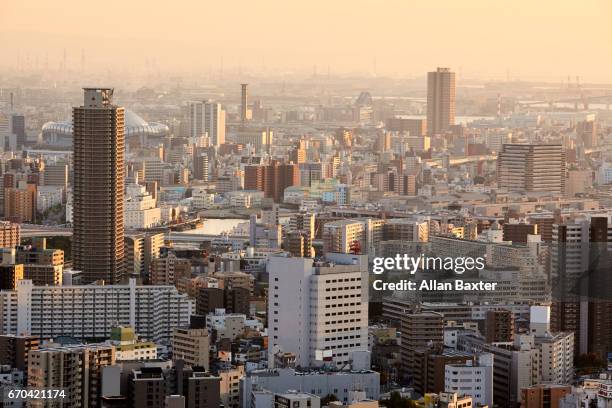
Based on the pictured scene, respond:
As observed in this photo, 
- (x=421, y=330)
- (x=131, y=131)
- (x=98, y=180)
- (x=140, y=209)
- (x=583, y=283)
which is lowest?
(x=140, y=209)

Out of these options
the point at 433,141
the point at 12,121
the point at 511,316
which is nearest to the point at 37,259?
the point at 511,316

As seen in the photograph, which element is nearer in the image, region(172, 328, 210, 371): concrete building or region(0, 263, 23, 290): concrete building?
region(172, 328, 210, 371): concrete building

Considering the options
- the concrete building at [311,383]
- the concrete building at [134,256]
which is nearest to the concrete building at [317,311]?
the concrete building at [311,383]

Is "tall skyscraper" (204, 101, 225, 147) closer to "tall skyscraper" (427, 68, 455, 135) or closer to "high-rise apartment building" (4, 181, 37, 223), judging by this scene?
"tall skyscraper" (427, 68, 455, 135)

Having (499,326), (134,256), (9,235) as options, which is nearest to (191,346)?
(499,326)

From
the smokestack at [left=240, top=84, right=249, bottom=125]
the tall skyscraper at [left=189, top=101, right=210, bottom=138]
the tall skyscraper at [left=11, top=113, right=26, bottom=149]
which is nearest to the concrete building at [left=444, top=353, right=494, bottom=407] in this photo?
the smokestack at [left=240, top=84, right=249, bottom=125]

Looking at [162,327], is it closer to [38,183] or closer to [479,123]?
[38,183]

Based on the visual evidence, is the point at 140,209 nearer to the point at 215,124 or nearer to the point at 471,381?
the point at 215,124
